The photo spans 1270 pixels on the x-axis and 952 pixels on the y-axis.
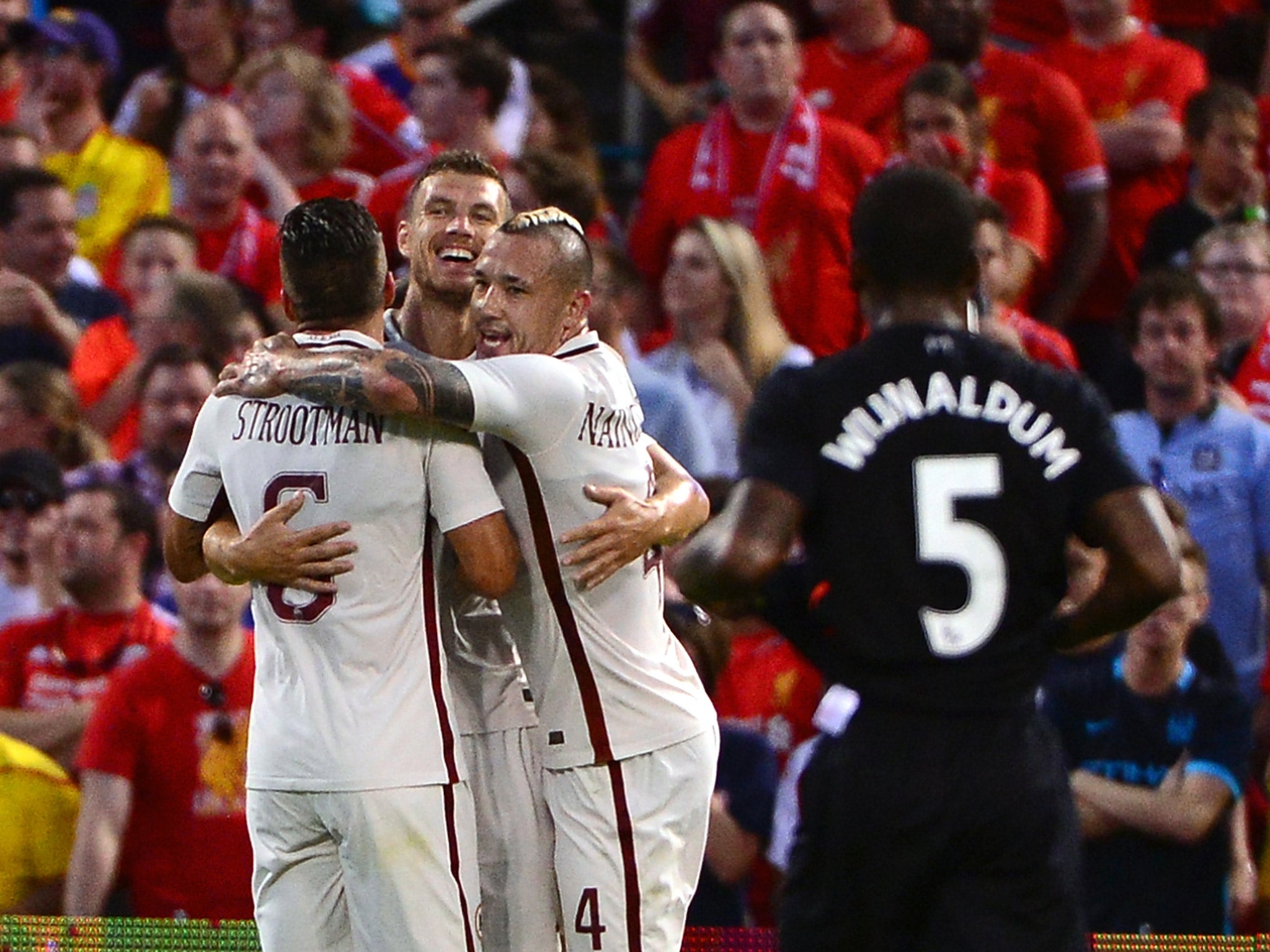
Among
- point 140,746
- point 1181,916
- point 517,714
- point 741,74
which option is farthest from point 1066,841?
point 741,74

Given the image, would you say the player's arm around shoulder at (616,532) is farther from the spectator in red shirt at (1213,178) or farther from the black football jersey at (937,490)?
the spectator in red shirt at (1213,178)

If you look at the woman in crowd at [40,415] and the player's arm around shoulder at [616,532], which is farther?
the woman in crowd at [40,415]

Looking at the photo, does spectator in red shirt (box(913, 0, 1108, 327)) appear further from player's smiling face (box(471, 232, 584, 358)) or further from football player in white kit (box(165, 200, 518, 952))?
football player in white kit (box(165, 200, 518, 952))

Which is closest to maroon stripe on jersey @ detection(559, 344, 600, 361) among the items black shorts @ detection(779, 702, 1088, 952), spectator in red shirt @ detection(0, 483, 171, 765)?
black shorts @ detection(779, 702, 1088, 952)

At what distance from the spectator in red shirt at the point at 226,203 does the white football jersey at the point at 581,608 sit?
4.36 meters

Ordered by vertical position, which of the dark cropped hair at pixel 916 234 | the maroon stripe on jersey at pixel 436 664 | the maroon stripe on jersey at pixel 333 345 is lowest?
the maroon stripe on jersey at pixel 436 664

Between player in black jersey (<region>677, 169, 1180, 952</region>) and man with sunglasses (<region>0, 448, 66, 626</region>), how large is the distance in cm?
386

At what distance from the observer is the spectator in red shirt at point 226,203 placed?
8805 mm

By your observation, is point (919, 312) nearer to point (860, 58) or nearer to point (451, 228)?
point (451, 228)

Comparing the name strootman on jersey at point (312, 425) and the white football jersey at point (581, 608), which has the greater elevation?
the name strootman on jersey at point (312, 425)

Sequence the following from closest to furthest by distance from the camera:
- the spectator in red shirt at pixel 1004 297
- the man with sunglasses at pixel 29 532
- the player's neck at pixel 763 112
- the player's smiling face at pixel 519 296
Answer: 1. the player's smiling face at pixel 519 296
2. the man with sunglasses at pixel 29 532
3. the spectator in red shirt at pixel 1004 297
4. the player's neck at pixel 763 112

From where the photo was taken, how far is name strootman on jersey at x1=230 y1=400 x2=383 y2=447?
436cm

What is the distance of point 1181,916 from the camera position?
6.12 m

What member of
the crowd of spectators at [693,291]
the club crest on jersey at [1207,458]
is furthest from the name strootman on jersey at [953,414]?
the club crest on jersey at [1207,458]
